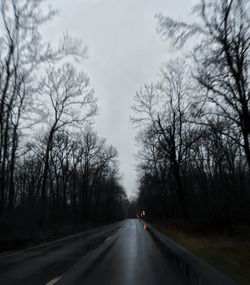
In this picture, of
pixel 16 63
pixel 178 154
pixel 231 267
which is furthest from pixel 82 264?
pixel 178 154

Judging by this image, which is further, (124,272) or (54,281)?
(124,272)

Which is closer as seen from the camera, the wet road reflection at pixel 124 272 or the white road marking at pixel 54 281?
the white road marking at pixel 54 281

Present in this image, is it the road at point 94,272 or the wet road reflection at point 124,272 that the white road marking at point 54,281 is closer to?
the road at point 94,272

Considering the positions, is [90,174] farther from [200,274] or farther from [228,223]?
[200,274]

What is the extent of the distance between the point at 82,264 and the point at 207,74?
9.42 meters

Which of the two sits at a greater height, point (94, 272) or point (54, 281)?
point (94, 272)

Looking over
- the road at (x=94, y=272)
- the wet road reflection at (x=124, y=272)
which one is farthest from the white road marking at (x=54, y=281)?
the wet road reflection at (x=124, y=272)

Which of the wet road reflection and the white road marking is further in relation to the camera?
the wet road reflection

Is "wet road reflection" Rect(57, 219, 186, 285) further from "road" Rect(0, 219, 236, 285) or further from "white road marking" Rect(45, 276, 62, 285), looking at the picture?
"white road marking" Rect(45, 276, 62, 285)

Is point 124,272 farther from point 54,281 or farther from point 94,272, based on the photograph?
point 54,281

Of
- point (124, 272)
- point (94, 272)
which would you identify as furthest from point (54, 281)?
point (124, 272)

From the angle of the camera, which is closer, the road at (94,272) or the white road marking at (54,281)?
the white road marking at (54,281)

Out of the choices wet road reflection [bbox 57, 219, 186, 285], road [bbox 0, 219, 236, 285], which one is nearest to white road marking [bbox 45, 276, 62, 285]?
road [bbox 0, 219, 236, 285]

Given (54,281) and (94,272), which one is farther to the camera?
(94,272)
